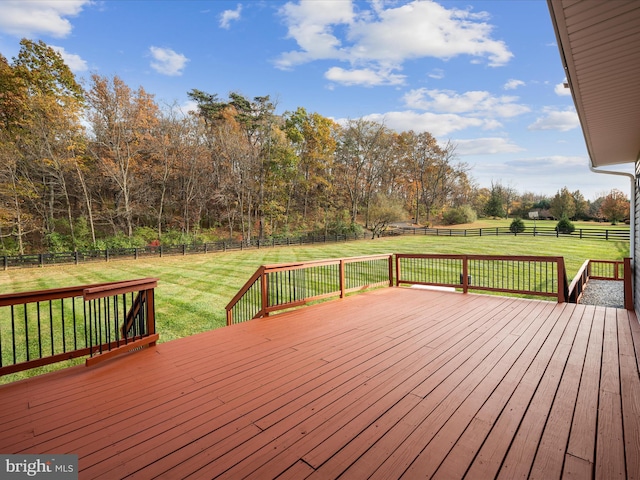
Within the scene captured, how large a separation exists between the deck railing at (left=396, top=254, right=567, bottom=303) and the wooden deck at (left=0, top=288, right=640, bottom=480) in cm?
164

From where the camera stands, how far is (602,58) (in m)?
2.05

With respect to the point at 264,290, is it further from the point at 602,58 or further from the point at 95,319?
the point at 602,58

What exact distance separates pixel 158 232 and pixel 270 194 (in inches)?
325

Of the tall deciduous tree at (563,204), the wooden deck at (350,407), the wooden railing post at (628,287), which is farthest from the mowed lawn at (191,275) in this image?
the tall deciduous tree at (563,204)

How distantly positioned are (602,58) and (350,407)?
2.98 m

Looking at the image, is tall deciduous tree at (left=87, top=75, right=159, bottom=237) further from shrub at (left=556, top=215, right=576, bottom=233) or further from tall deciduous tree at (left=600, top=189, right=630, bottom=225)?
tall deciduous tree at (left=600, top=189, right=630, bottom=225)

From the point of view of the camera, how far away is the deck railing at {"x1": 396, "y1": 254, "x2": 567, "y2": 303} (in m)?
5.39

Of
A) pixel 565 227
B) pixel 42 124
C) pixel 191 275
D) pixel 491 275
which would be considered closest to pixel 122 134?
pixel 42 124

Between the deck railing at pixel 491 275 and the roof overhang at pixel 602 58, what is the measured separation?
2.55 meters

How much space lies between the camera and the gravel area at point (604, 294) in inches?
278

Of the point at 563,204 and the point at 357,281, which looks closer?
the point at 357,281

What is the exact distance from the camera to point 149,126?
59.5ft

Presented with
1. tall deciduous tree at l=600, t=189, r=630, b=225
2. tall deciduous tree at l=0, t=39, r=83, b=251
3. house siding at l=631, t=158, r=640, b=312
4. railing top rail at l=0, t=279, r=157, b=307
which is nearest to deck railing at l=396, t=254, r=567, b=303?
house siding at l=631, t=158, r=640, b=312

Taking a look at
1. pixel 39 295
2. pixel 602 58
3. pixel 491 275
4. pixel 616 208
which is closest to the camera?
pixel 602 58
